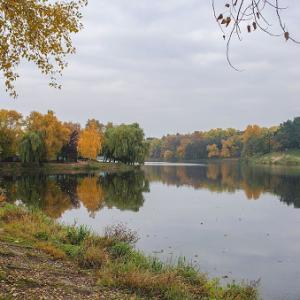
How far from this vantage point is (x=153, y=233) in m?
22.1

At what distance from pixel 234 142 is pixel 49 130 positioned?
111 m

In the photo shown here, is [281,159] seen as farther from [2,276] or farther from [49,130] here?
[2,276]

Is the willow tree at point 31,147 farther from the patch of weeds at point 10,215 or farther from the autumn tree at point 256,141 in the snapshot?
the autumn tree at point 256,141

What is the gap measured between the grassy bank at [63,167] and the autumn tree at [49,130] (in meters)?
2.31

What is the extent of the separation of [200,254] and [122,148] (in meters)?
62.9

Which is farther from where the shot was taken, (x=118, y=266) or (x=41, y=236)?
(x=41, y=236)

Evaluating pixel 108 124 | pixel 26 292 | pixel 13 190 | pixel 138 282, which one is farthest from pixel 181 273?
pixel 108 124

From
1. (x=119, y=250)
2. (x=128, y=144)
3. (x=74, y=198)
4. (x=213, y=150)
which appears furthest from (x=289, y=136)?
(x=119, y=250)

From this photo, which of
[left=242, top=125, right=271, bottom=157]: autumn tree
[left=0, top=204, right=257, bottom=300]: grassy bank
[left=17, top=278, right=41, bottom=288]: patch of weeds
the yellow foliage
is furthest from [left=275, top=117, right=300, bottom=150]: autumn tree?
[left=17, top=278, right=41, bottom=288]: patch of weeds

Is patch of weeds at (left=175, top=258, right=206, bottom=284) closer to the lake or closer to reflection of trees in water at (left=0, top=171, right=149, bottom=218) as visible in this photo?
the lake

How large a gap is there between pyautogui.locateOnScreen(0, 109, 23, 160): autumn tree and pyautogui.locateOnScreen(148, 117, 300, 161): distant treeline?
6967 centimetres

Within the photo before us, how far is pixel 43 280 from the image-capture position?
8.69m

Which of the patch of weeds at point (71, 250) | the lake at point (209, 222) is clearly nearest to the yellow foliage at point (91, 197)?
the lake at point (209, 222)

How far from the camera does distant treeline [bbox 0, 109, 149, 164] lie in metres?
66.8
